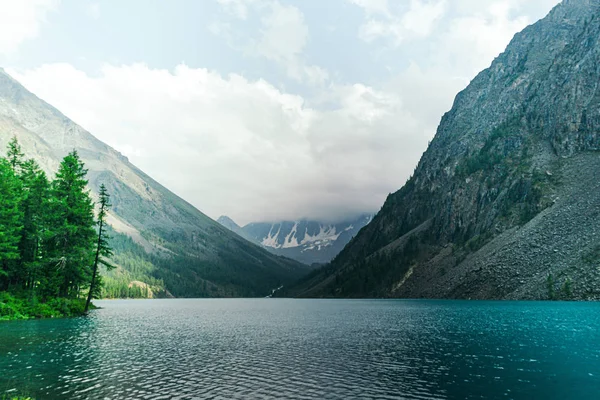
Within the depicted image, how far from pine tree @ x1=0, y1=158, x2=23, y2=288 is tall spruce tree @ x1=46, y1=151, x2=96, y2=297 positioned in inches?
212

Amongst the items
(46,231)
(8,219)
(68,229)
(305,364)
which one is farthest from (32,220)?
(305,364)

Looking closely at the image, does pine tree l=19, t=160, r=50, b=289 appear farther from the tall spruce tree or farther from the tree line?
the tall spruce tree

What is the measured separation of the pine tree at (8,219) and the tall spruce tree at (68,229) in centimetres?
539

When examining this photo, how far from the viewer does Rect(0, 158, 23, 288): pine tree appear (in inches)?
2480

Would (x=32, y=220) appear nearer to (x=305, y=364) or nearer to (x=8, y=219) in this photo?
(x=8, y=219)

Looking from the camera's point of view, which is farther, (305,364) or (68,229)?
(68,229)

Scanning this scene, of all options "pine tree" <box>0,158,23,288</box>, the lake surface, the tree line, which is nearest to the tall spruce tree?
the tree line

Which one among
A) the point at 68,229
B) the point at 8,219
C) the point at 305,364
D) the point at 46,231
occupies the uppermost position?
the point at 8,219

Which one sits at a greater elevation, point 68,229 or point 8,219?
point 8,219

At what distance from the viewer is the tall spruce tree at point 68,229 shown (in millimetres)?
70887

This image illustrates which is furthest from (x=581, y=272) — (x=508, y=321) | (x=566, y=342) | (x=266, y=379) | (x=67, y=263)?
(x=67, y=263)

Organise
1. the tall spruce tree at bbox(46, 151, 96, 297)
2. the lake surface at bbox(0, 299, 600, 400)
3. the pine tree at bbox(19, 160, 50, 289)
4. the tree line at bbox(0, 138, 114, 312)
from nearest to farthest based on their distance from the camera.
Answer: the lake surface at bbox(0, 299, 600, 400) < the tree line at bbox(0, 138, 114, 312) < the pine tree at bbox(19, 160, 50, 289) < the tall spruce tree at bbox(46, 151, 96, 297)

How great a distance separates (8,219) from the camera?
212 ft

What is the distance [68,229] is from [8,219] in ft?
31.2
